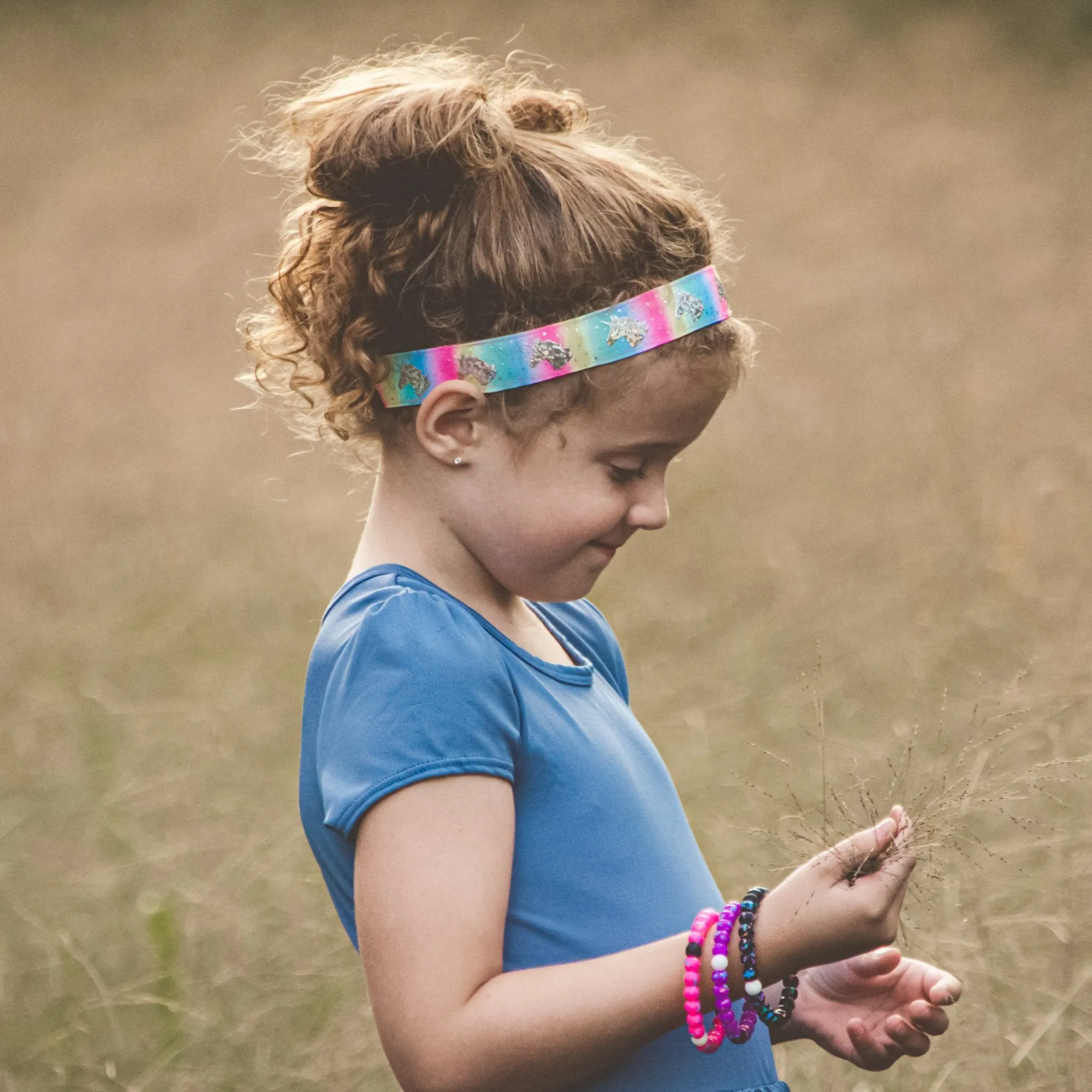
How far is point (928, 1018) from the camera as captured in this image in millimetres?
879

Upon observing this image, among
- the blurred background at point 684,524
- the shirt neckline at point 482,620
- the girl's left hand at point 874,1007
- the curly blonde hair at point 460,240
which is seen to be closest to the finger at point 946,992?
the girl's left hand at point 874,1007

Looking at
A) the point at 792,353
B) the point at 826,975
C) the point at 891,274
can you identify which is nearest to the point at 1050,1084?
the point at 826,975

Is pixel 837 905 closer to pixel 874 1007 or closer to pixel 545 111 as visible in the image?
pixel 874 1007

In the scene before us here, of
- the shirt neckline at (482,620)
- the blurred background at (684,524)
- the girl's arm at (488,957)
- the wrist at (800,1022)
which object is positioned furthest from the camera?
the blurred background at (684,524)

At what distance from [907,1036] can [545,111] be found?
72 cm

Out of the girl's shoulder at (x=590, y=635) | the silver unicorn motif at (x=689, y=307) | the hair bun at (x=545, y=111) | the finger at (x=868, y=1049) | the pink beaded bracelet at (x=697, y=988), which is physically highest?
the hair bun at (x=545, y=111)

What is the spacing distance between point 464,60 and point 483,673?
0.56 metres

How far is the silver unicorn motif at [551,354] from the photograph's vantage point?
2.89ft

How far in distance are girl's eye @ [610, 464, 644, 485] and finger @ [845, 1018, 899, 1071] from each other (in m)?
0.42

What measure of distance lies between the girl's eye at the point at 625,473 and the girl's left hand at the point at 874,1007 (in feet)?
1.20

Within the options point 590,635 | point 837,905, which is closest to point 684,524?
point 590,635

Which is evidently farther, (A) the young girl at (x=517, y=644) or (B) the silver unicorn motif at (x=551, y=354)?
(B) the silver unicorn motif at (x=551, y=354)

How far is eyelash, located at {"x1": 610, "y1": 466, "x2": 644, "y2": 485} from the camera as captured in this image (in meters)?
0.89

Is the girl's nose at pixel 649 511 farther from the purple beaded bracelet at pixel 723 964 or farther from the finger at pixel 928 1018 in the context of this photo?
the finger at pixel 928 1018
